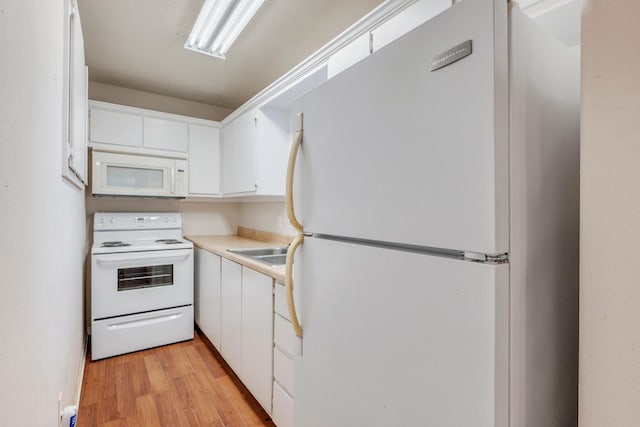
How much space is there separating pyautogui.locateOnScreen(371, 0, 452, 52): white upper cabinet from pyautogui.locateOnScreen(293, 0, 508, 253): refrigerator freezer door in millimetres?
516

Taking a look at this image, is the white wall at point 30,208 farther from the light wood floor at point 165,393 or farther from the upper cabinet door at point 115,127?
the upper cabinet door at point 115,127

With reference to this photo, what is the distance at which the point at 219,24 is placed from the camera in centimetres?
193

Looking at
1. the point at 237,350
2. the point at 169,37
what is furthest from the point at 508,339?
the point at 169,37

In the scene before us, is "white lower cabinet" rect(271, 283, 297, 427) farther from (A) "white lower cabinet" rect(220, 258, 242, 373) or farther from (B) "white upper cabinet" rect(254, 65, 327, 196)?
(B) "white upper cabinet" rect(254, 65, 327, 196)

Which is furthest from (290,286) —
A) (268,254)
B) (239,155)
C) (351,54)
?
(239,155)

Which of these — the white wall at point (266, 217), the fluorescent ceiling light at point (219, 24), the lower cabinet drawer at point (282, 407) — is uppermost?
the fluorescent ceiling light at point (219, 24)

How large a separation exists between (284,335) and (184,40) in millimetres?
2166

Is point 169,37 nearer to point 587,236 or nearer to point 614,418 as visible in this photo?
point 587,236

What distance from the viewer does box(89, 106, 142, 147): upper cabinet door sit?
2.67 meters

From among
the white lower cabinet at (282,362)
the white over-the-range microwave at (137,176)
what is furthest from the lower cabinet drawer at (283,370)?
the white over-the-range microwave at (137,176)

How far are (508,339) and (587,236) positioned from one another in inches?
10.6

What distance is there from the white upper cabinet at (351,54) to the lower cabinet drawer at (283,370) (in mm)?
1479

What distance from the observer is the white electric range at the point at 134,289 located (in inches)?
95.7

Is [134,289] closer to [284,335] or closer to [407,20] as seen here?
[284,335]
